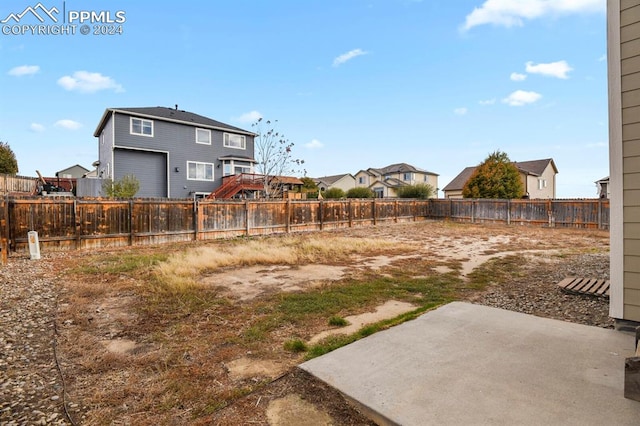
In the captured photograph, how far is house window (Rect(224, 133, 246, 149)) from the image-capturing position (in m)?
25.5

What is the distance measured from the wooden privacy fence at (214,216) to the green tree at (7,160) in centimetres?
1713

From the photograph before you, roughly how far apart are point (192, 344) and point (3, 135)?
1135 inches

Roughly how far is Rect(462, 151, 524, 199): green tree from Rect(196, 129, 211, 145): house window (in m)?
21.2

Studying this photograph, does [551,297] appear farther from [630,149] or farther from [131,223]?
[131,223]

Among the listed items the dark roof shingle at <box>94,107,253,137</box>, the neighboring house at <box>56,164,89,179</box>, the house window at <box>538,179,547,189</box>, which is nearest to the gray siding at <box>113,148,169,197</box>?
the dark roof shingle at <box>94,107,253,137</box>

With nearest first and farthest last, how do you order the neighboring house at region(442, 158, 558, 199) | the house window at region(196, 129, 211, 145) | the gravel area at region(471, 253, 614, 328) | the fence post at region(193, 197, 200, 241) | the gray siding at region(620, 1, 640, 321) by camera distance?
the gray siding at region(620, 1, 640, 321)
the gravel area at region(471, 253, 614, 328)
the fence post at region(193, 197, 200, 241)
the house window at region(196, 129, 211, 145)
the neighboring house at region(442, 158, 558, 199)

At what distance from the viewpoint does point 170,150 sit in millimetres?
22734

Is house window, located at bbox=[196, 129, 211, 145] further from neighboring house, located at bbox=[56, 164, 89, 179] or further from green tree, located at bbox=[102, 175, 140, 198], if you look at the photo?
neighboring house, located at bbox=[56, 164, 89, 179]

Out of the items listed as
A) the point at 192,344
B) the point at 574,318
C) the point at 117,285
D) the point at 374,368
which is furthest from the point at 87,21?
the point at 574,318

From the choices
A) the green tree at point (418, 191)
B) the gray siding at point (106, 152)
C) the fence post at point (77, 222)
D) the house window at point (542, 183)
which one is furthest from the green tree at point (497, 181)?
the gray siding at point (106, 152)

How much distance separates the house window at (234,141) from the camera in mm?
25544

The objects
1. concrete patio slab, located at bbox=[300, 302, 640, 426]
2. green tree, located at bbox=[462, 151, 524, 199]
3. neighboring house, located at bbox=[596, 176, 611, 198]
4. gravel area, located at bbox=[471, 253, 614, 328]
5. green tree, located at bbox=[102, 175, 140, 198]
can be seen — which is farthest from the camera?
neighboring house, located at bbox=[596, 176, 611, 198]

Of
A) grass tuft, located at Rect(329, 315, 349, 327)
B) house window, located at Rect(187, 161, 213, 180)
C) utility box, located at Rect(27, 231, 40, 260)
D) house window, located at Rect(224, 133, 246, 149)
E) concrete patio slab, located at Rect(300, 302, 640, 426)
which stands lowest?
grass tuft, located at Rect(329, 315, 349, 327)

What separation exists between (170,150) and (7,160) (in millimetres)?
10391
